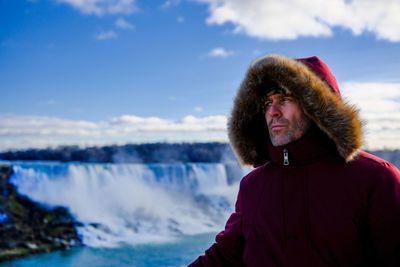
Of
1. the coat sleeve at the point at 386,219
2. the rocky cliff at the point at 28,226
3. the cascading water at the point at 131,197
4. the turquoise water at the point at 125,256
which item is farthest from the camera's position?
the cascading water at the point at 131,197

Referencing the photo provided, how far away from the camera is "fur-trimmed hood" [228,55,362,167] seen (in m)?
1.44

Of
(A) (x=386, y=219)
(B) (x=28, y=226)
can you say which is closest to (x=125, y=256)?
(B) (x=28, y=226)

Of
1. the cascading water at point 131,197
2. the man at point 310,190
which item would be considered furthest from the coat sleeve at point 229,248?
the cascading water at point 131,197

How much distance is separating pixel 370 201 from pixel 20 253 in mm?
14011

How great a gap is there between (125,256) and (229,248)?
11298 mm

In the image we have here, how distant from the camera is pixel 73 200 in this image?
17828mm

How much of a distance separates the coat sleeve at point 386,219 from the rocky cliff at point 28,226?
13731 millimetres

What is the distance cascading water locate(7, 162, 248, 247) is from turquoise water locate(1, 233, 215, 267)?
1088mm

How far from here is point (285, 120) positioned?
1.56 meters

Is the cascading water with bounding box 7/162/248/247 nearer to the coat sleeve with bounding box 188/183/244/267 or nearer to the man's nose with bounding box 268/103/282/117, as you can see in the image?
the coat sleeve with bounding box 188/183/244/267

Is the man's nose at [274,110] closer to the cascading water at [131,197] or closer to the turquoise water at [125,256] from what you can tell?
the turquoise water at [125,256]

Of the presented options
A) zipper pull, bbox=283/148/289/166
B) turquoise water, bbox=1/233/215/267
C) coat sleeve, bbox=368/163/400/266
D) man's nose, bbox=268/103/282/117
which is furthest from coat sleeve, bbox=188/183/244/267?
turquoise water, bbox=1/233/215/267

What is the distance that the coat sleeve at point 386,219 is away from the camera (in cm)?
117

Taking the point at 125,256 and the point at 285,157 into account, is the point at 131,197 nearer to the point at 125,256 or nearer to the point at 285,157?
the point at 125,256
